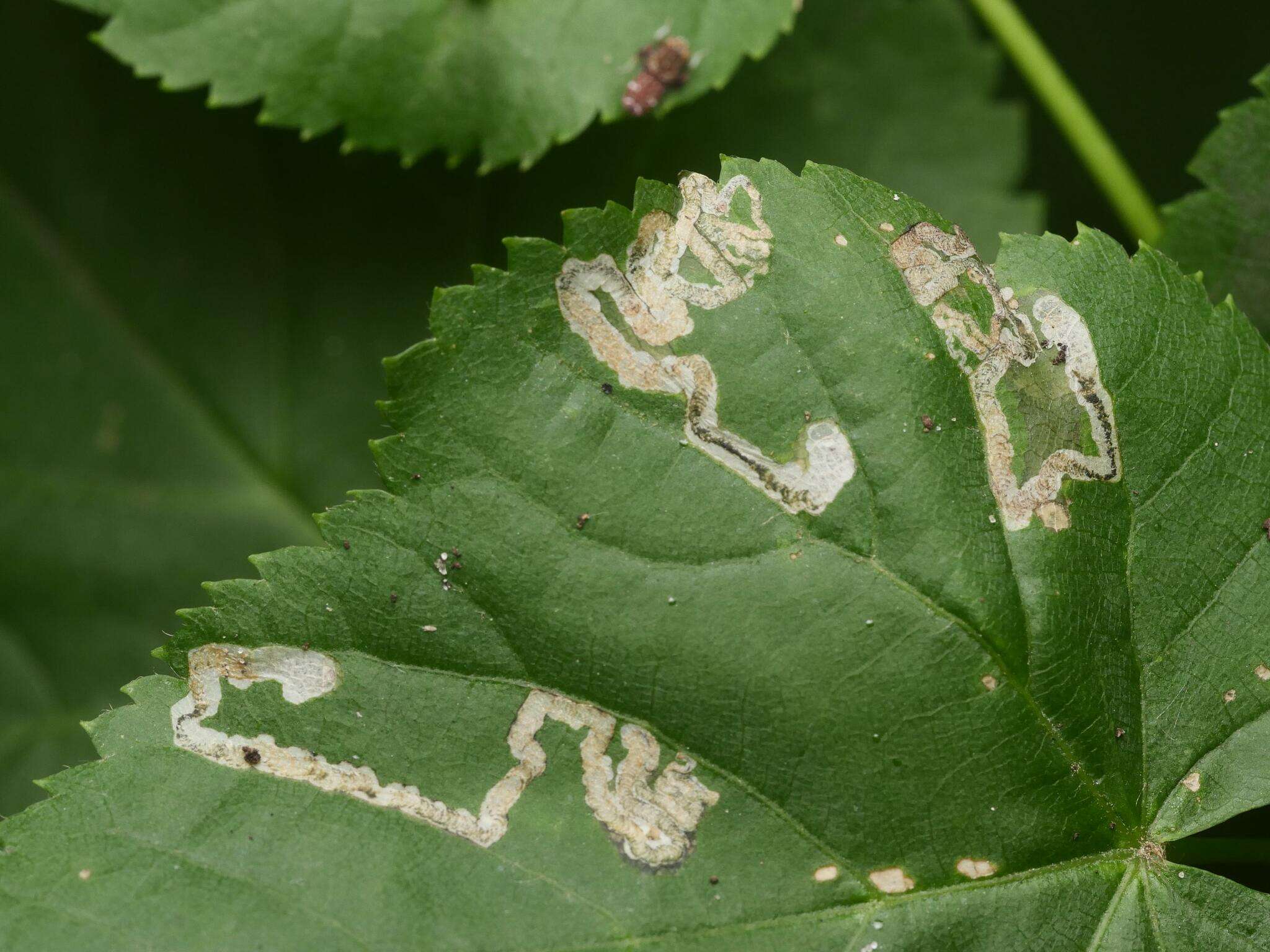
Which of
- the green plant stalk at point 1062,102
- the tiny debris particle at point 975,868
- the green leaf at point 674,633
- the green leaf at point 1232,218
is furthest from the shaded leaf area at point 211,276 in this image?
the tiny debris particle at point 975,868

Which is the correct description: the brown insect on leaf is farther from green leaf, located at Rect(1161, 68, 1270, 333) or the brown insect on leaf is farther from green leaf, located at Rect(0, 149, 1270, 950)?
green leaf, located at Rect(1161, 68, 1270, 333)

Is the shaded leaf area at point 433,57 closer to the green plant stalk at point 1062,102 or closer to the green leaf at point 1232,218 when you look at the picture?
the green plant stalk at point 1062,102

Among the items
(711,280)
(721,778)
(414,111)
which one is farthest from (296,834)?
(414,111)

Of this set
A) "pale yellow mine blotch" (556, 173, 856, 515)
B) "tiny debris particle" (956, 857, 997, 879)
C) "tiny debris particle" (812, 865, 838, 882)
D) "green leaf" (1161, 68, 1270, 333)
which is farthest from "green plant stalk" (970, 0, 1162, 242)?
"tiny debris particle" (812, 865, 838, 882)

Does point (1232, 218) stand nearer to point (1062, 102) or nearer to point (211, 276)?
point (1062, 102)

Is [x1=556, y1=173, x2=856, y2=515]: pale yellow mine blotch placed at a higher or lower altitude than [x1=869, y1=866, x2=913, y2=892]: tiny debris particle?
higher

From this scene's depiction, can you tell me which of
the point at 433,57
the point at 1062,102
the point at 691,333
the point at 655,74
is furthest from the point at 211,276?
the point at 1062,102
